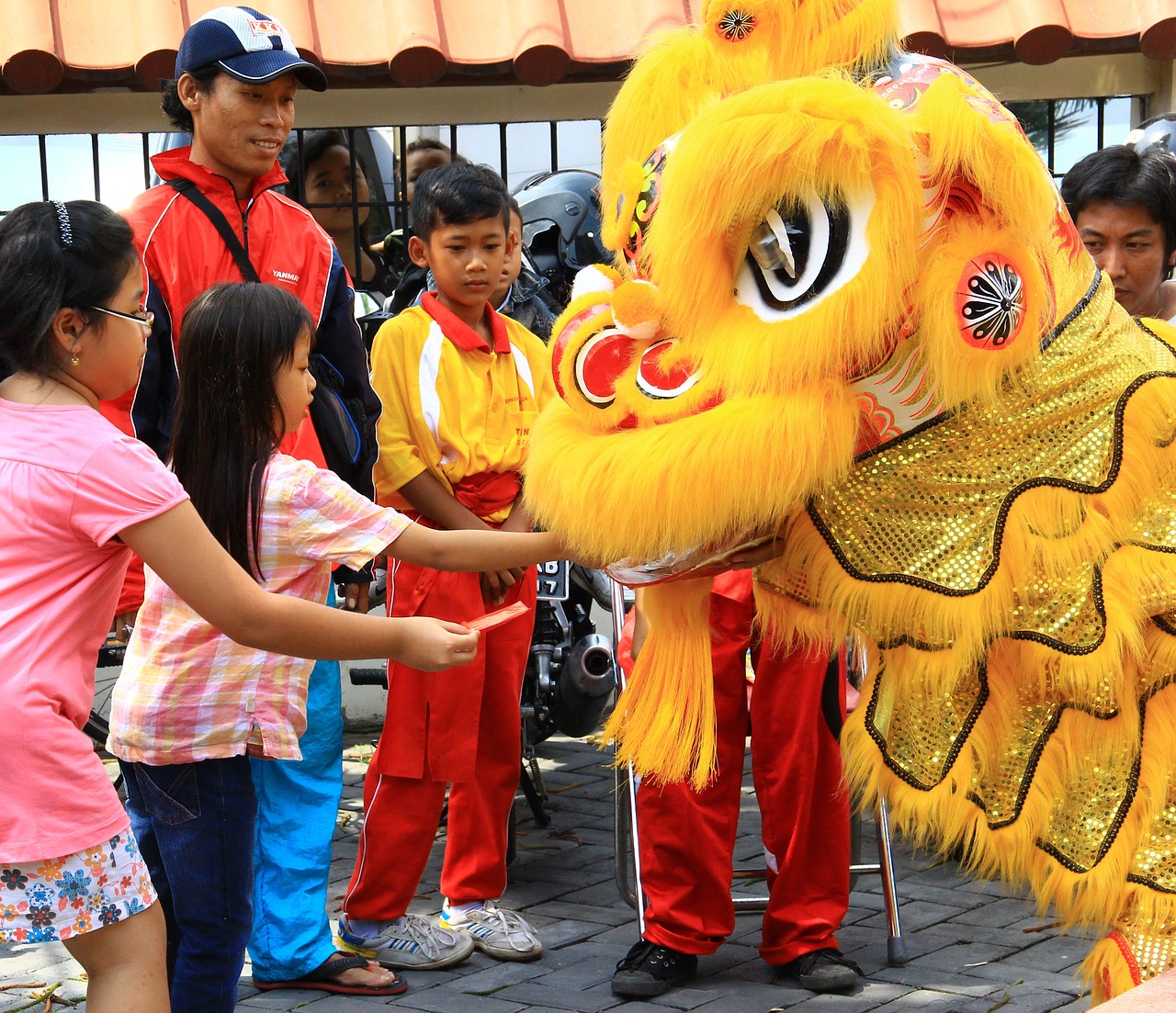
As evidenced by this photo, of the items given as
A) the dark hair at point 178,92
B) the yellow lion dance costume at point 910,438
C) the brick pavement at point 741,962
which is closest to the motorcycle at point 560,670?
the brick pavement at point 741,962

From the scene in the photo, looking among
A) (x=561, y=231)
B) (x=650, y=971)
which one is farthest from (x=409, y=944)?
(x=561, y=231)

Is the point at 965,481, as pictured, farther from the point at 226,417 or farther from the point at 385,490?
the point at 385,490

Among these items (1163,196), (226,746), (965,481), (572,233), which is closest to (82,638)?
(226,746)

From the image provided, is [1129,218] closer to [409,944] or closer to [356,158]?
[409,944]

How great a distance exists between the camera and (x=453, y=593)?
3.77 meters

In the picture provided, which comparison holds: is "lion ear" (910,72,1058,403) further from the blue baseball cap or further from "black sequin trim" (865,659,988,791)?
the blue baseball cap

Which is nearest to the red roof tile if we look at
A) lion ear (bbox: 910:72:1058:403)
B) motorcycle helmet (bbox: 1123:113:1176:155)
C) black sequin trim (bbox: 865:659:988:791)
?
motorcycle helmet (bbox: 1123:113:1176:155)

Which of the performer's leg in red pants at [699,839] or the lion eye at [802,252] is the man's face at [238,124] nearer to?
the performer's leg in red pants at [699,839]

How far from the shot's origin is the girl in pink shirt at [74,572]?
2215 millimetres

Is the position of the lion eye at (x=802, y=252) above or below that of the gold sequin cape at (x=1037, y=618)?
above

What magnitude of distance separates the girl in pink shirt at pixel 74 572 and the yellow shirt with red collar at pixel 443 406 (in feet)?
4.84

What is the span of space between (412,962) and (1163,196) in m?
2.67

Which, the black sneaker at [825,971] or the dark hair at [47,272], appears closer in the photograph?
the dark hair at [47,272]

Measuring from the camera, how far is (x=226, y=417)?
2799mm
